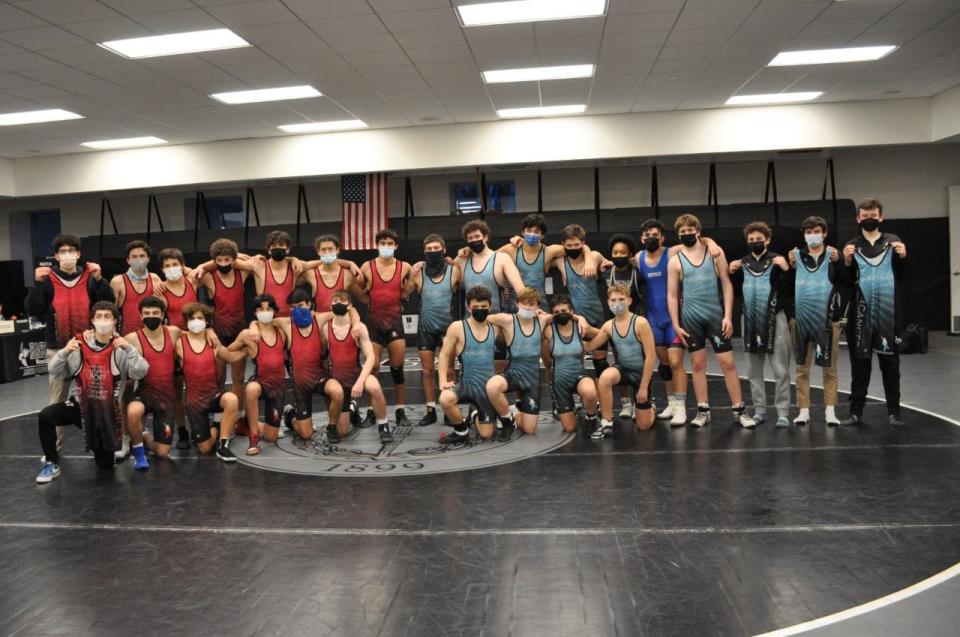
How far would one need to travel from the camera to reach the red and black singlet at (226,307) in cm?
516

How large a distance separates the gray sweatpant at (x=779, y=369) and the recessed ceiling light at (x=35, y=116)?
7.76 meters

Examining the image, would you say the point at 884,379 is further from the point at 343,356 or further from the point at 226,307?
the point at 226,307

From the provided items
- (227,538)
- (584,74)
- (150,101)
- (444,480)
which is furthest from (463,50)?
(227,538)

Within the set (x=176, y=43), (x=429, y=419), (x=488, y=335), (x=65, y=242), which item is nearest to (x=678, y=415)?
(x=488, y=335)

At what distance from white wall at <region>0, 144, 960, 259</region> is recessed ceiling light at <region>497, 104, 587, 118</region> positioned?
2.05 m

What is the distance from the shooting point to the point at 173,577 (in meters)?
2.68

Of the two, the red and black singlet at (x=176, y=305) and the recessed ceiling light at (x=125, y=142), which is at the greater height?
the recessed ceiling light at (x=125, y=142)

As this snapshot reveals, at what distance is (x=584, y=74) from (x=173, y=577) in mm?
6532

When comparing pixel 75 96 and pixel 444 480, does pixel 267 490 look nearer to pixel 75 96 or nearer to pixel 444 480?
pixel 444 480

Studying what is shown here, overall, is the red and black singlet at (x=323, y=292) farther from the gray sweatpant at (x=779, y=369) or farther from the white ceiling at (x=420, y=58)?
the gray sweatpant at (x=779, y=369)

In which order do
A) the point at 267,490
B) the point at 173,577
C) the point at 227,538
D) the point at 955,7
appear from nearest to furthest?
the point at 173,577 → the point at 227,538 → the point at 267,490 → the point at 955,7

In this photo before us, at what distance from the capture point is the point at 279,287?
518 centimetres

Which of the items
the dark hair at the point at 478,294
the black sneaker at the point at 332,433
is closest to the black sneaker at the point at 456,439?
the black sneaker at the point at 332,433

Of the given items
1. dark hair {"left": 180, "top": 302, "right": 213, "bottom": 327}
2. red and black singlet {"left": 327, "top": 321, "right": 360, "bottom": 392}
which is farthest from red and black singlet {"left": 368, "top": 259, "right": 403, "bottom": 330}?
dark hair {"left": 180, "top": 302, "right": 213, "bottom": 327}
